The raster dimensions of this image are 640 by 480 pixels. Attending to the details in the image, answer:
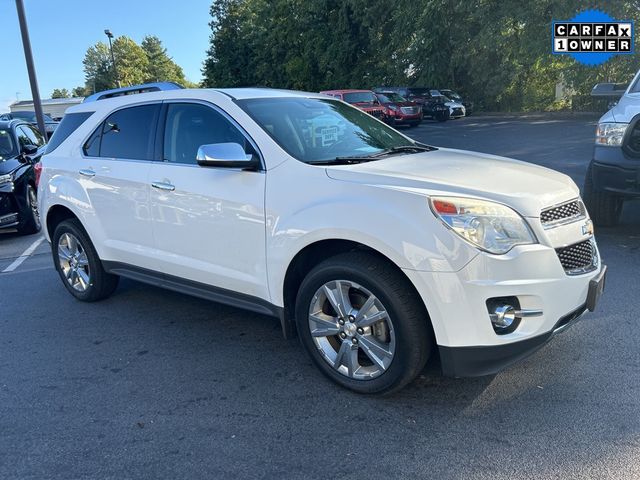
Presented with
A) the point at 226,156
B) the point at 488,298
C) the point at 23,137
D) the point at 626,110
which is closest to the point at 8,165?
the point at 23,137

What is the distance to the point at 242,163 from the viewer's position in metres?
3.54

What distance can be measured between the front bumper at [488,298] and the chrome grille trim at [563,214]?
20cm

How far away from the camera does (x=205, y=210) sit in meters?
3.81

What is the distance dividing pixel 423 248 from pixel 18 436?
241 cm

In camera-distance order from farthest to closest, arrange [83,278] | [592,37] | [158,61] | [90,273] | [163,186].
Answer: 1. [158,61]
2. [592,37]
3. [83,278]
4. [90,273]
5. [163,186]

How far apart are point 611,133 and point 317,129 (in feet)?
12.2

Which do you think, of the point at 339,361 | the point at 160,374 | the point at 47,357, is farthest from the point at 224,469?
the point at 47,357

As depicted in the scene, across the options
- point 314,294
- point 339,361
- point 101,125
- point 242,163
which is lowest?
point 339,361

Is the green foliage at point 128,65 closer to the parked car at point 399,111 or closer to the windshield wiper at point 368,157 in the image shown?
the parked car at point 399,111

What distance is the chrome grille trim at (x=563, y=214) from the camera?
3035 millimetres

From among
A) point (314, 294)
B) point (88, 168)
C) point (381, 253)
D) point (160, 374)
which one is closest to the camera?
point (381, 253)

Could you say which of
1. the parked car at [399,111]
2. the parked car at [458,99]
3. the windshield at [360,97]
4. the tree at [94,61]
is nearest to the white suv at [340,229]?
the windshield at [360,97]

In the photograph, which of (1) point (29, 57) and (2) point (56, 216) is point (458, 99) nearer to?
(1) point (29, 57)

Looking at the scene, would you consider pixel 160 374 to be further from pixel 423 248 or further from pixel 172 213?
pixel 423 248
